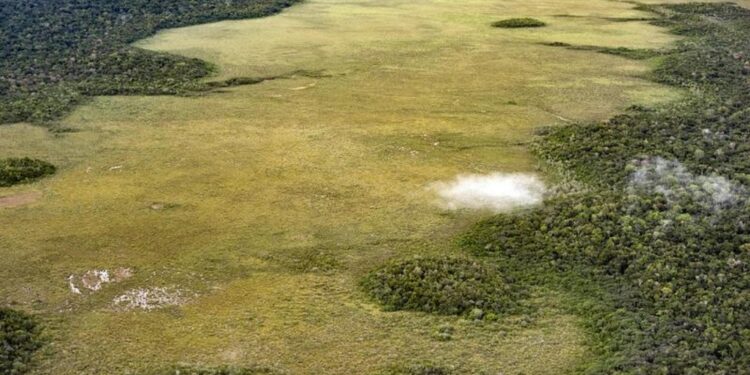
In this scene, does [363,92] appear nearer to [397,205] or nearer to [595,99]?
[595,99]

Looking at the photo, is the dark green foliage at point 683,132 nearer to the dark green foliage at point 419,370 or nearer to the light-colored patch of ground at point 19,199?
the dark green foliage at point 419,370

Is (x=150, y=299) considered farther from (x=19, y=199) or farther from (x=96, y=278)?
(x=19, y=199)

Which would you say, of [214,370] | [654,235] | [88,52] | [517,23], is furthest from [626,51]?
[214,370]

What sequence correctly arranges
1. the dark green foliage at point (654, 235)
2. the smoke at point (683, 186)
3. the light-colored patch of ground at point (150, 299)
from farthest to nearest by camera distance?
1. the smoke at point (683, 186)
2. the light-colored patch of ground at point (150, 299)
3. the dark green foliage at point (654, 235)

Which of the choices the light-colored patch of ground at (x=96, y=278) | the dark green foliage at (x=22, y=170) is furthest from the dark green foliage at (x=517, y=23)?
the light-colored patch of ground at (x=96, y=278)

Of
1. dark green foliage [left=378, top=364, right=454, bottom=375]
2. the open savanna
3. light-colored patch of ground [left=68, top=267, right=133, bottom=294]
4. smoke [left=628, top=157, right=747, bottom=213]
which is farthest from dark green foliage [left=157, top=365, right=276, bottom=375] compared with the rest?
smoke [left=628, top=157, right=747, bottom=213]

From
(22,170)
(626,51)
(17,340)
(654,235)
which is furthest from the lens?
(626,51)
